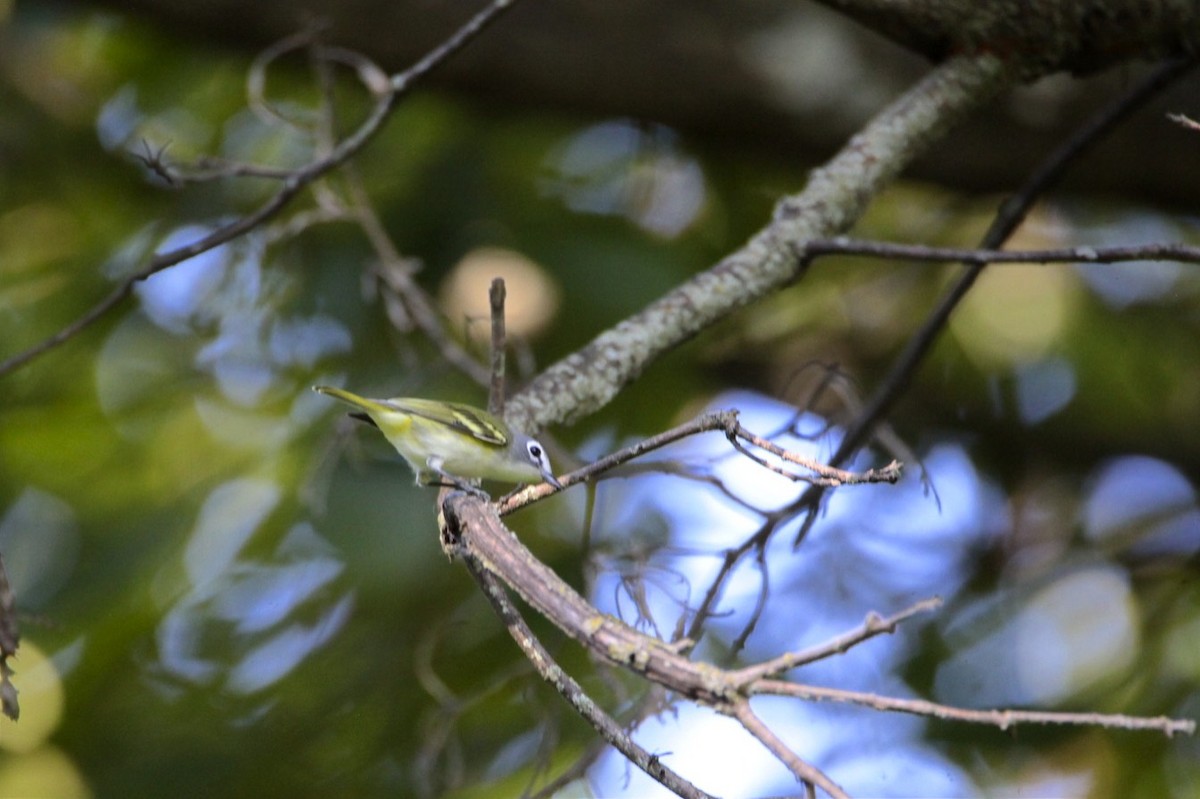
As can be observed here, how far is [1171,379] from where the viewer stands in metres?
3.07

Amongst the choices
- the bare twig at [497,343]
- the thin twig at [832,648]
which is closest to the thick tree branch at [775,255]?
the bare twig at [497,343]

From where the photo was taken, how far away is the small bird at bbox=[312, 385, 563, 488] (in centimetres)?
182

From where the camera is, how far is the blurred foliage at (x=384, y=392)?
2.61 m

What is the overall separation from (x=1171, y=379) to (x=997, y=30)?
1411 millimetres

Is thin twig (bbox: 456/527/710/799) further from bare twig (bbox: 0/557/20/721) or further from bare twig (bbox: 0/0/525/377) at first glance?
bare twig (bbox: 0/0/525/377)

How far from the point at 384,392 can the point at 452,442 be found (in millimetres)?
850

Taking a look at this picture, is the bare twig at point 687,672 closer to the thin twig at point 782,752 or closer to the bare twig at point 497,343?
the thin twig at point 782,752

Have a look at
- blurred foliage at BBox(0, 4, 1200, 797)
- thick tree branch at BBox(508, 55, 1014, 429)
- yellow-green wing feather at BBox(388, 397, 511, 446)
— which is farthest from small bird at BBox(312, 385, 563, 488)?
blurred foliage at BBox(0, 4, 1200, 797)

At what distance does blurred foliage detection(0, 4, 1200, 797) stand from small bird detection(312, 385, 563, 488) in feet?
1.43

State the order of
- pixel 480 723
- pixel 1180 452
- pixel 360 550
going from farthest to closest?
pixel 1180 452
pixel 480 723
pixel 360 550

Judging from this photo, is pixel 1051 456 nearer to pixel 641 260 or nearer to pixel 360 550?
pixel 641 260

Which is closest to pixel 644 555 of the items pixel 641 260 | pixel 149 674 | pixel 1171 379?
pixel 641 260

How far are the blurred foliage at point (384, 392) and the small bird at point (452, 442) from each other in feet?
1.43

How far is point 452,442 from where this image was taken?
189 centimetres
